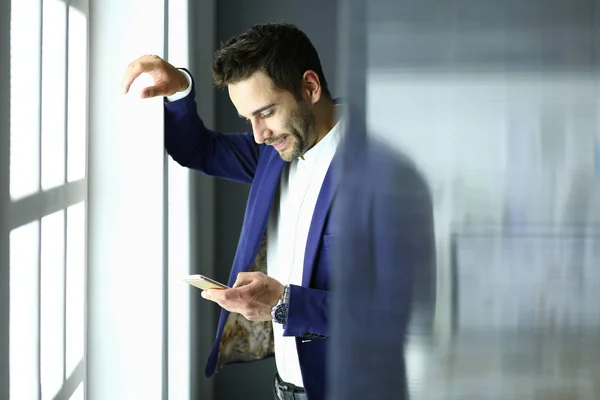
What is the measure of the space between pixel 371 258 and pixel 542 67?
0.19 meters

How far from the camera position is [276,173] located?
173 centimetres

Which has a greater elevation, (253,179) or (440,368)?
(253,179)

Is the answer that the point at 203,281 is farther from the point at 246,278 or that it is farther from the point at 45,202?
the point at 45,202

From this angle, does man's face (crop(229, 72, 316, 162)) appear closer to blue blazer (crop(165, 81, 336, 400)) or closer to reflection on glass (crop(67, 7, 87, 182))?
blue blazer (crop(165, 81, 336, 400))

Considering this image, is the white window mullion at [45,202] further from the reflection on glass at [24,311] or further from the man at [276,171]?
the man at [276,171]

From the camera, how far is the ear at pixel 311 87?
64.5 inches

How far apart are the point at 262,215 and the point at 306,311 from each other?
0.41m

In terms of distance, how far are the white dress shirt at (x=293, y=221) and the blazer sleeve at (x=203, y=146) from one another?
165mm

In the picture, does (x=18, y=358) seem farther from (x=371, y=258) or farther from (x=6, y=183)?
(x=371, y=258)

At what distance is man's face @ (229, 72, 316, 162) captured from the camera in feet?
5.24

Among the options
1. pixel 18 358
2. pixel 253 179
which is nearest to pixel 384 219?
pixel 18 358

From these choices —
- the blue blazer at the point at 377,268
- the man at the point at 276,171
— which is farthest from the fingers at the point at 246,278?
the blue blazer at the point at 377,268

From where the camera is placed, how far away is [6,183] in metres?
0.88

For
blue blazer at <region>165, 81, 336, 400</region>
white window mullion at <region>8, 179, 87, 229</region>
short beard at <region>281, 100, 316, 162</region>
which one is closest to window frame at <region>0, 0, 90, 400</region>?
white window mullion at <region>8, 179, 87, 229</region>
